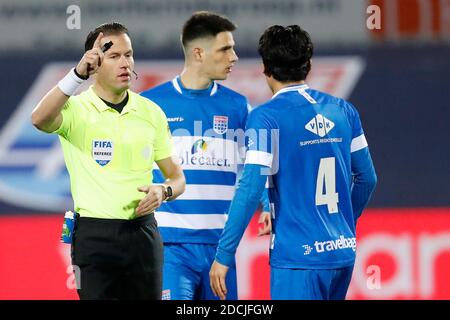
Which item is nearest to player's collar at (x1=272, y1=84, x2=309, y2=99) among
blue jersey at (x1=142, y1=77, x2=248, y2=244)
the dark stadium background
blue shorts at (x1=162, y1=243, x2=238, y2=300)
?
blue jersey at (x1=142, y1=77, x2=248, y2=244)

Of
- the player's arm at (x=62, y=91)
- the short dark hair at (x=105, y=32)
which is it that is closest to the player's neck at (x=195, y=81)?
the short dark hair at (x=105, y=32)

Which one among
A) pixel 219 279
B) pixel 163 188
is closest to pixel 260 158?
pixel 163 188

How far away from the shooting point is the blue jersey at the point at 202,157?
624cm

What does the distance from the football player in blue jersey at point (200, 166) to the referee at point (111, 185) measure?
0.95 meters

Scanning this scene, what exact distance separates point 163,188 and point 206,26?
Answer: 1.74 meters

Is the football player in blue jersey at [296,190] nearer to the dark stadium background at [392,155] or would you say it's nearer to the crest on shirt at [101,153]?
the crest on shirt at [101,153]

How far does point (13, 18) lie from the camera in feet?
31.5

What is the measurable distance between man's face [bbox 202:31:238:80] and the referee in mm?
1203

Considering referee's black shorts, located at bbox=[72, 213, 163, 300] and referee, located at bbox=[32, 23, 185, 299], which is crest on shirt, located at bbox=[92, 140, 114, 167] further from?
referee's black shorts, located at bbox=[72, 213, 163, 300]

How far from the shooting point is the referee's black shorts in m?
5.07

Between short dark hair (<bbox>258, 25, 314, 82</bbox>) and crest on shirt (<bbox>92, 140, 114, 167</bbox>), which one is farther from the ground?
short dark hair (<bbox>258, 25, 314, 82</bbox>)

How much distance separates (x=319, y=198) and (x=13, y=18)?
517 cm

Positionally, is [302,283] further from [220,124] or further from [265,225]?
[220,124]
